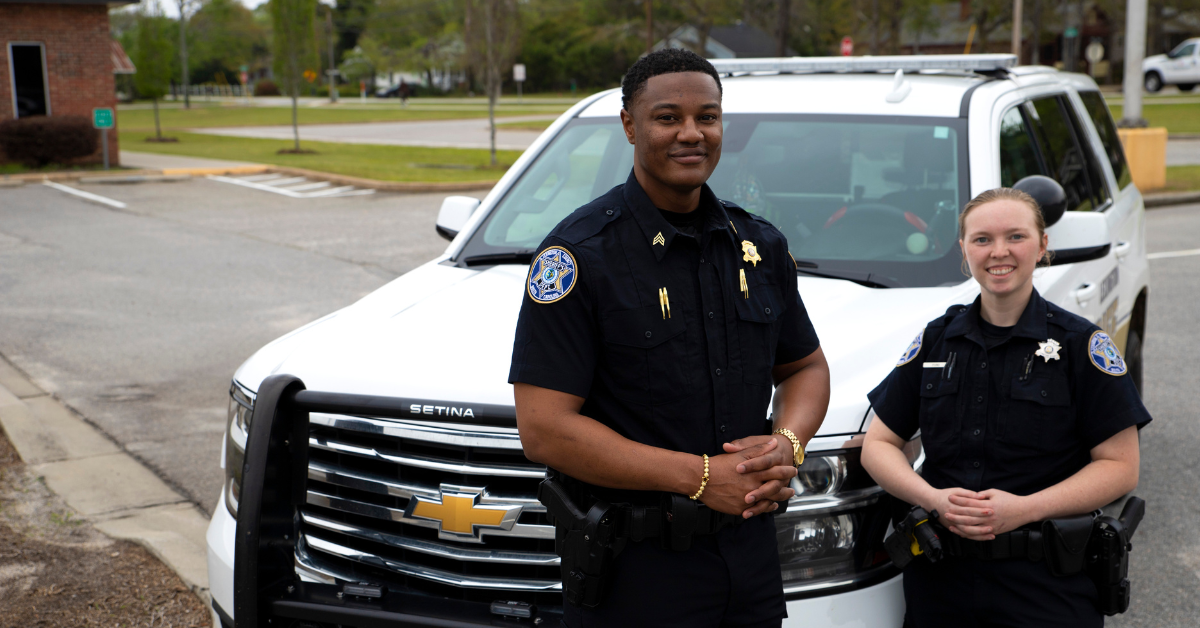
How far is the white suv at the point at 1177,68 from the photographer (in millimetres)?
43594

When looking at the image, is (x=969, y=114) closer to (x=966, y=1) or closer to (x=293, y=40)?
(x=293, y=40)

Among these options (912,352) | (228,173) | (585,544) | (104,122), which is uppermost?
(104,122)

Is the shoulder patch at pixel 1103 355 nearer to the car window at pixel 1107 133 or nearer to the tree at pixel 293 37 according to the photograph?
the car window at pixel 1107 133

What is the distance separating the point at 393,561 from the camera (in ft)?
8.34

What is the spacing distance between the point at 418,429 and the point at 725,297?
33.8 inches

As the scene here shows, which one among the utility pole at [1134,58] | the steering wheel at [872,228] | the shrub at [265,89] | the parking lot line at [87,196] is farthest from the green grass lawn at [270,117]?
the steering wheel at [872,228]

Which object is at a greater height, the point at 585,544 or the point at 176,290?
the point at 585,544

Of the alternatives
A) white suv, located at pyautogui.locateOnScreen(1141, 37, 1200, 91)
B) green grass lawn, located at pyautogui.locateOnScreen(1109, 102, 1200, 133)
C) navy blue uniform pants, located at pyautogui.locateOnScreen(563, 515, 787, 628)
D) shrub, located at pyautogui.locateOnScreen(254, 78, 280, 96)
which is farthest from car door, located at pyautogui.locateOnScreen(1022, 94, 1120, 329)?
shrub, located at pyautogui.locateOnScreen(254, 78, 280, 96)

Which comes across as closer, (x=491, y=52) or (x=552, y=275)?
(x=552, y=275)

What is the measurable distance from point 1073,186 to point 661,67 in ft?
10.8

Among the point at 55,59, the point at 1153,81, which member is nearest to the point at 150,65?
the point at 55,59

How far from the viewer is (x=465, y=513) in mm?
2396

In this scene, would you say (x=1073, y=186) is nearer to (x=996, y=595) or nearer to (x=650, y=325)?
(x=996, y=595)

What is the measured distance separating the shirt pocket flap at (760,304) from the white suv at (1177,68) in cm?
4819
